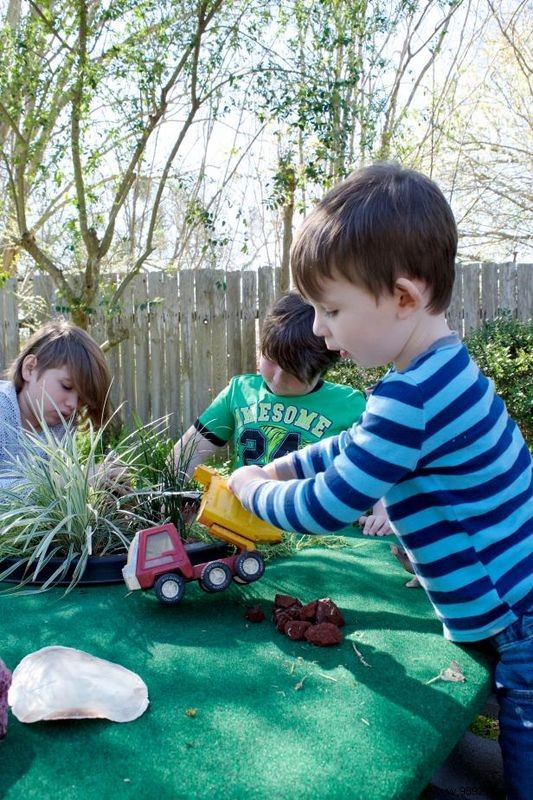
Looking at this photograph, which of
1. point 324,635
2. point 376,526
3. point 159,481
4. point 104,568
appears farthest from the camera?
point 376,526

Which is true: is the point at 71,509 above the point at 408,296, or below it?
below

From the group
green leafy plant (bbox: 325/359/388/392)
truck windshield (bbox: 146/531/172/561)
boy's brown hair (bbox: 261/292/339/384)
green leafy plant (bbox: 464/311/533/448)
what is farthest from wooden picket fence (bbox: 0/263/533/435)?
truck windshield (bbox: 146/531/172/561)

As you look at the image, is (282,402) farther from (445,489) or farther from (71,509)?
(445,489)

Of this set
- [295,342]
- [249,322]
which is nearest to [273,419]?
[295,342]

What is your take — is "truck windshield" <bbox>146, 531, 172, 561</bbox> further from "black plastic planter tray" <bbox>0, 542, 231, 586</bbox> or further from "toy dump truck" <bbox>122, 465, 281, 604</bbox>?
"black plastic planter tray" <bbox>0, 542, 231, 586</bbox>

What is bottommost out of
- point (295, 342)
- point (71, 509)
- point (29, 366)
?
point (71, 509)

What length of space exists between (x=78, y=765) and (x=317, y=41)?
672 centimetres

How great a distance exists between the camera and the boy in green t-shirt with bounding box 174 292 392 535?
2844 mm

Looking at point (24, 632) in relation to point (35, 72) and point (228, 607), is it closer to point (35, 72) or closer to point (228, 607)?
point (228, 607)

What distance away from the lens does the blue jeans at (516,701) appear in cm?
135

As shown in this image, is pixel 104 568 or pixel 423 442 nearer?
pixel 423 442

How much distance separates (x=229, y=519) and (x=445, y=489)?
1.73ft

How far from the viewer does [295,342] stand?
2783mm

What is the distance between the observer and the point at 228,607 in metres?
1.67
